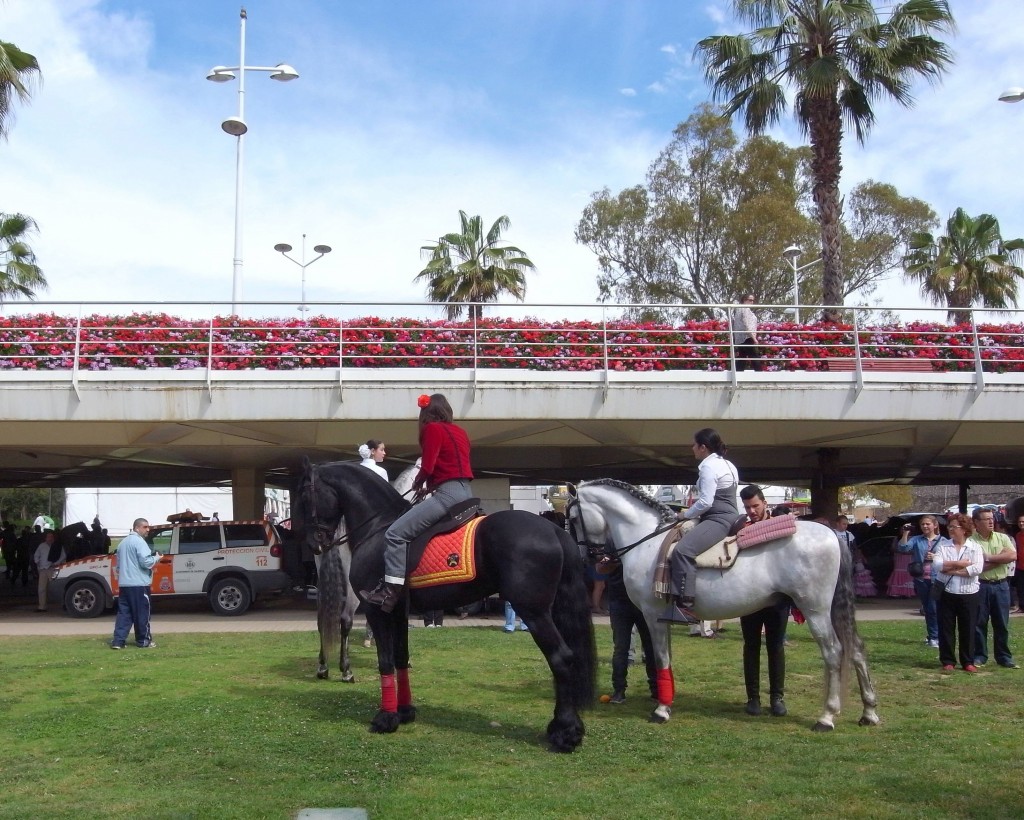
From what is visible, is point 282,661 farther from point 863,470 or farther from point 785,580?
point 863,470

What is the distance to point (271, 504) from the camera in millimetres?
47344

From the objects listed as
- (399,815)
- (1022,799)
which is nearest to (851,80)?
(1022,799)

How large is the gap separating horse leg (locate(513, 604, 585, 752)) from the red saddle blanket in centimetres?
49

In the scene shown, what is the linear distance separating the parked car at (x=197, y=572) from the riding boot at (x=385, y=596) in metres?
10.9

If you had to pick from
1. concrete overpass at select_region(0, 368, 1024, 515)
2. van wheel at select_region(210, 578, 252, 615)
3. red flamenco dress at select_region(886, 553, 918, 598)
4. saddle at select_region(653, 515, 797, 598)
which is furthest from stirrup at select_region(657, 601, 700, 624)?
red flamenco dress at select_region(886, 553, 918, 598)

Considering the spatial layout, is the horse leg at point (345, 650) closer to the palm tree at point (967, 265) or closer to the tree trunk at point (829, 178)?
the tree trunk at point (829, 178)

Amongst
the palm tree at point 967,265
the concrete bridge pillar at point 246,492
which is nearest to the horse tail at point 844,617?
the concrete bridge pillar at point 246,492

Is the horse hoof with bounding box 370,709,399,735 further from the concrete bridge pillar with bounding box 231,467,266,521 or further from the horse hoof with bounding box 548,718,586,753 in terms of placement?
the concrete bridge pillar with bounding box 231,467,266,521

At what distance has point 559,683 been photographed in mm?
6652

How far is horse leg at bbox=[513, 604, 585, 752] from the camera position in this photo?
6.53 meters

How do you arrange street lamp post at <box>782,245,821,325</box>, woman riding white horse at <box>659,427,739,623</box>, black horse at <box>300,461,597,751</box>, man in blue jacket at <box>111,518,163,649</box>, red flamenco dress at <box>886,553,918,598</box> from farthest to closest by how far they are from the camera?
street lamp post at <box>782,245,821,325</box> → red flamenco dress at <box>886,553,918,598</box> → man in blue jacket at <box>111,518,163,649</box> → woman riding white horse at <box>659,427,739,623</box> → black horse at <box>300,461,597,751</box>

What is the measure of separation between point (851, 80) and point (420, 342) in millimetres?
11825

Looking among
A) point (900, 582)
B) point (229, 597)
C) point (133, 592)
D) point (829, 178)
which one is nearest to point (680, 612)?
point (133, 592)

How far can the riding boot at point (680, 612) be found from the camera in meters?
7.43
